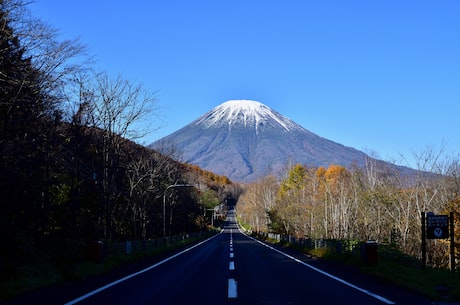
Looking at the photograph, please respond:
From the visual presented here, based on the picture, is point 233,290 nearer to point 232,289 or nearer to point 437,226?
point 232,289

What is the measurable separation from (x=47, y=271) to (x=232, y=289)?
231 inches

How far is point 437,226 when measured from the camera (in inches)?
560

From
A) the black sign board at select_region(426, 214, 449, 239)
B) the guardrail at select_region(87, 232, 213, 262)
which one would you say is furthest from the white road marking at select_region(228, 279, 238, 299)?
the guardrail at select_region(87, 232, 213, 262)

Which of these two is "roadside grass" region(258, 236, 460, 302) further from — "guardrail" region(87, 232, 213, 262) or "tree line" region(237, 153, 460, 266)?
"guardrail" region(87, 232, 213, 262)

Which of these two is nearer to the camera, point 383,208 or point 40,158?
point 40,158

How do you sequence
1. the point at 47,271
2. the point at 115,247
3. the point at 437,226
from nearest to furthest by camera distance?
the point at 47,271 < the point at 437,226 < the point at 115,247

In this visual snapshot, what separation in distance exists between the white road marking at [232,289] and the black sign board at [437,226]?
19.6 feet

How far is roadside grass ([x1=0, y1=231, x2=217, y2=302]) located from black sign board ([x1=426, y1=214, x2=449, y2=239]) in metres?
10.4

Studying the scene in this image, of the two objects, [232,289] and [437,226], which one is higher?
[437,226]

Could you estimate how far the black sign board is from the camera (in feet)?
46.4

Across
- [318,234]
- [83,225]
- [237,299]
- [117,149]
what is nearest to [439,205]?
[318,234]

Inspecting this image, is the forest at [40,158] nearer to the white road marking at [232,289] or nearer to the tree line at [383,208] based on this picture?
the white road marking at [232,289]

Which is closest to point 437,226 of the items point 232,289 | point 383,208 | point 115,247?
point 232,289

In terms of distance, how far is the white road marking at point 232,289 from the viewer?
10461mm
